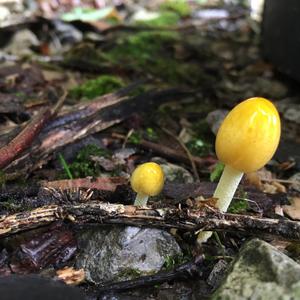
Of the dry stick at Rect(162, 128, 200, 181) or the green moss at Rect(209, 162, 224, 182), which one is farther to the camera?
the dry stick at Rect(162, 128, 200, 181)

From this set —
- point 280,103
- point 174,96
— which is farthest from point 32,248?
point 280,103

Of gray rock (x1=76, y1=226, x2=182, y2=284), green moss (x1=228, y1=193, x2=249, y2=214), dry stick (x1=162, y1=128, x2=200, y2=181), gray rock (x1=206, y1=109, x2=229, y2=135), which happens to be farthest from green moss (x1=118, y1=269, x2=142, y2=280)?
gray rock (x1=206, y1=109, x2=229, y2=135)

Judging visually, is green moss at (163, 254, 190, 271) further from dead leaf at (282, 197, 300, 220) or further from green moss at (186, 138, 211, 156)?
green moss at (186, 138, 211, 156)

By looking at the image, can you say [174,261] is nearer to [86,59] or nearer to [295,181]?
[295,181]

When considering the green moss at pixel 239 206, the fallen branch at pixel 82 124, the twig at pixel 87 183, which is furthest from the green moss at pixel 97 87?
the green moss at pixel 239 206

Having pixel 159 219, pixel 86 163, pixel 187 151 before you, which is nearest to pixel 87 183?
pixel 86 163

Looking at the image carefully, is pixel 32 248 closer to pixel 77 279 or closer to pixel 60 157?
pixel 77 279

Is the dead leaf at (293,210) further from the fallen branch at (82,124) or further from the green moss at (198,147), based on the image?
the fallen branch at (82,124)
